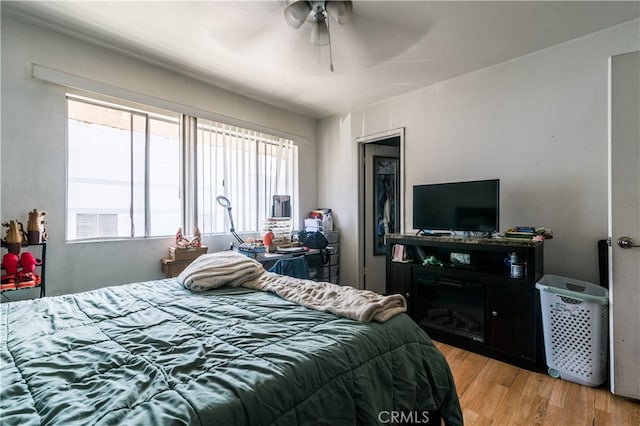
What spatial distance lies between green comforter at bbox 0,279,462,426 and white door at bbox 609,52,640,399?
127 cm

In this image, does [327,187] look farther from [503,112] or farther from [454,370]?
[454,370]

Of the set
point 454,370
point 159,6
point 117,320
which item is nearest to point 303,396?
point 117,320

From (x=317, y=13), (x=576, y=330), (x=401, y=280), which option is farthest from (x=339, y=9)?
(x=576, y=330)

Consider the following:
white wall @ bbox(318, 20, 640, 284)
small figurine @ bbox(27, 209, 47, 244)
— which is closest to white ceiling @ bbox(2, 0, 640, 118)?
white wall @ bbox(318, 20, 640, 284)

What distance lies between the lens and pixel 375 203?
4117 millimetres

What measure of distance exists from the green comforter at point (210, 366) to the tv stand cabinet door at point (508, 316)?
1.23 m

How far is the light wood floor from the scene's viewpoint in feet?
5.19

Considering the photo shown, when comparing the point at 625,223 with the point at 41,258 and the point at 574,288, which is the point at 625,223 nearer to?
the point at 574,288

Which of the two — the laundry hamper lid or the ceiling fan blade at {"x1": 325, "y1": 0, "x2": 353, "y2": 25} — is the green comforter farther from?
the ceiling fan blade at {"x1": 325, "y1": 0, "x2": 353, "y2": 25}

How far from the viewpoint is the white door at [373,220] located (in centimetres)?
399

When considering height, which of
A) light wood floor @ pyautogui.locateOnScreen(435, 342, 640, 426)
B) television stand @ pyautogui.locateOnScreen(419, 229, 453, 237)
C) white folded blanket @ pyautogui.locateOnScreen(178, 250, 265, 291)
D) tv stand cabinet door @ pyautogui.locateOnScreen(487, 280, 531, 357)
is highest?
television stand @ pyautogui.locateOnScreen(419, 229, 453, 237)

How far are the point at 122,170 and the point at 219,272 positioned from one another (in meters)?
1.69

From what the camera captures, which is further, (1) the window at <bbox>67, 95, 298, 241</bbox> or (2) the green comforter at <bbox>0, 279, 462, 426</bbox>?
(1) the window at <bbox>67, 95, 298, 241</bbox>

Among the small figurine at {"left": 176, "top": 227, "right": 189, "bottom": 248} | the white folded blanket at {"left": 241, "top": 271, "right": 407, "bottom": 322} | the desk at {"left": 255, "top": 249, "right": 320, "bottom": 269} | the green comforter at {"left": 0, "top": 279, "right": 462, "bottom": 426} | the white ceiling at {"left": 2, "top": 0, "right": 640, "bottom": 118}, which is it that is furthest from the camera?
the desk at {"left": 255, "top": 249, "right": 320, "bottom": 269}
